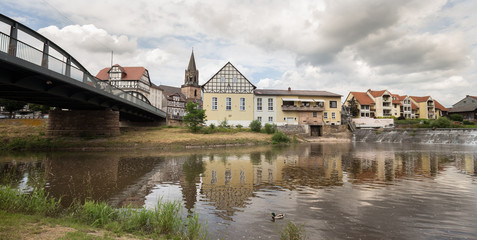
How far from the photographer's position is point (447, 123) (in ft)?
160

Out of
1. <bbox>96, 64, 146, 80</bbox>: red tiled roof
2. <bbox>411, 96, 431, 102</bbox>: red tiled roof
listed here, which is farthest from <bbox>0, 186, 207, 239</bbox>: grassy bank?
<bbox>411, 96, 431, 102</bbox>: red tiled roof

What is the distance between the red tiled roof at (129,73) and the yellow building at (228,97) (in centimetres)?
3209

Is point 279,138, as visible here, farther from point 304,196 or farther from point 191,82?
point 191,82

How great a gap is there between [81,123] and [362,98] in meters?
75.4

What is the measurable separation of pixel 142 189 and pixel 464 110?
9889cm

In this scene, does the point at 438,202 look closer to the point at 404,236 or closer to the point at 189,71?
the point at 404,236

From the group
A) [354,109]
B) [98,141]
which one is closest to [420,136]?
[354,109]

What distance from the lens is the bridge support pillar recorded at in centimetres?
3152

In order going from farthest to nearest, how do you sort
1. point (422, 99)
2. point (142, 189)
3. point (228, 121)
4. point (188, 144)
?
point (422, 99)
point (228, 121)
point (188, 144)
point (142, 189)

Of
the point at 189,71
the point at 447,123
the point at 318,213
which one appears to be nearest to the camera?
the point at 318,213

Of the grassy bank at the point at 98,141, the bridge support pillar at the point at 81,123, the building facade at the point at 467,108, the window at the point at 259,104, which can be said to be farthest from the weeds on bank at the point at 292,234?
the building facade at the point at 467,108

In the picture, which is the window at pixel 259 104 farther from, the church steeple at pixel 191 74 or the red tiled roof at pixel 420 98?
the church steeple at pixel 191 74

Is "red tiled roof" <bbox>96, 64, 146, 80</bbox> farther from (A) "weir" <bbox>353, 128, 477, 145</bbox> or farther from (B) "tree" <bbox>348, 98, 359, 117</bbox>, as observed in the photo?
(B) "tree" <bbox>348, 98, 359, 117</bbox>

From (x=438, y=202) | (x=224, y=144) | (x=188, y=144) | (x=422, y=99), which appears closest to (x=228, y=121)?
(x=224, y=144)
